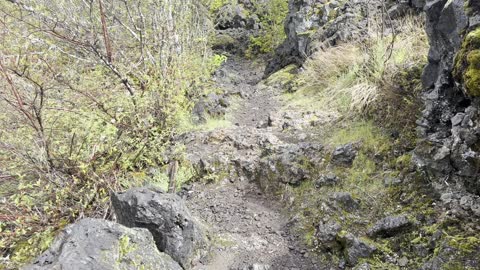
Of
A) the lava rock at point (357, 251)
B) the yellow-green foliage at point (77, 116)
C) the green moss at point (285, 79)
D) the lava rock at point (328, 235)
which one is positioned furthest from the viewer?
the green moss at point (285, 79)

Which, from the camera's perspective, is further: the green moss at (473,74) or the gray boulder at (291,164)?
the gray boulder at (291,164)

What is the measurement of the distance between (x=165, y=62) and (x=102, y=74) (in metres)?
1.31

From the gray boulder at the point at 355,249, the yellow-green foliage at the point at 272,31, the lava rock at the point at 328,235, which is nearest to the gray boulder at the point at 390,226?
the gray boulder at the point at 355,249

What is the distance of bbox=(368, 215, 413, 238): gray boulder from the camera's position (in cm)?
286

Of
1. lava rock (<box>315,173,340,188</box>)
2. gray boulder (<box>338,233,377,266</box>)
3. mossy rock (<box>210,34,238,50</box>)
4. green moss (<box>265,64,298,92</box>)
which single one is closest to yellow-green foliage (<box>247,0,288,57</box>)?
mossy rock (<box>210,34,238,50</box>)

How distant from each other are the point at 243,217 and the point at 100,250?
2148 millimetres

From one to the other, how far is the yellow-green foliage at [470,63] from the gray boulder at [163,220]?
2684 millimetres

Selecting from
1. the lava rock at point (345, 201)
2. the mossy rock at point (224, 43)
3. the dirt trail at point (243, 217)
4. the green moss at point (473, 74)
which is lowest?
the dirt trail at point (243, 217)

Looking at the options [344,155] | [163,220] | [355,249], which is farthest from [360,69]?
[163,220]

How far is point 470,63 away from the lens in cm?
257

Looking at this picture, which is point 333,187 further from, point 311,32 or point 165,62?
point 311,32

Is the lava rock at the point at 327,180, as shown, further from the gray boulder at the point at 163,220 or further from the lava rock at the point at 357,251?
the gray boulder at the point at 163,220

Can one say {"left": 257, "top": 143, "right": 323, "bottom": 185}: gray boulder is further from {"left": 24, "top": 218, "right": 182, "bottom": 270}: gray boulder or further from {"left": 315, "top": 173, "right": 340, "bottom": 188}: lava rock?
{"left": 24, "top": 218, "right": 182, "bottom": 270}: gray boulder

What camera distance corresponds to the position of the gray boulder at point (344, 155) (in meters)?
3.99
